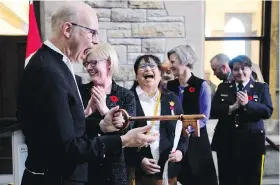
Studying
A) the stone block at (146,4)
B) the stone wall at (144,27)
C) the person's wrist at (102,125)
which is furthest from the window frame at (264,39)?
the person's wrist at (102,125)

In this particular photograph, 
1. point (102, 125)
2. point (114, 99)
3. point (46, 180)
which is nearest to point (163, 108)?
point (114, 99)

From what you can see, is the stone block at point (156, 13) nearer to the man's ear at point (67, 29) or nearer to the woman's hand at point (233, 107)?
the woman's hand at point (233, 107)

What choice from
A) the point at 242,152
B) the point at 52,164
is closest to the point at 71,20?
the point at 52,164

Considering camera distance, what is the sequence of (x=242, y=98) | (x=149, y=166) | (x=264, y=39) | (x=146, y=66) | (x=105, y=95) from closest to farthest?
1. (x=105, y=95)
2. (x=149, y=166)
3. (x=146, y=66)
4. (x=242, y=98)
5. (x=264, y=39)

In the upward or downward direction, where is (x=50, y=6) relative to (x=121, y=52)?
upward

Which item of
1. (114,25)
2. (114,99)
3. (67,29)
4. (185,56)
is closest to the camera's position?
(67,29)

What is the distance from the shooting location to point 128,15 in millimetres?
5184

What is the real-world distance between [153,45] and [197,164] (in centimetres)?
181

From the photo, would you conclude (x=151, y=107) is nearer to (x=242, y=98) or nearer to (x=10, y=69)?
(x=242, y=98)

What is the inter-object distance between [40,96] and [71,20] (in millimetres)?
364

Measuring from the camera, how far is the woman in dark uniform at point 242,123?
13.2 ft

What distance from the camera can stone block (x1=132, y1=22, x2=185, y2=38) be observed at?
521 cm

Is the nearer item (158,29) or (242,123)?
(242,123)

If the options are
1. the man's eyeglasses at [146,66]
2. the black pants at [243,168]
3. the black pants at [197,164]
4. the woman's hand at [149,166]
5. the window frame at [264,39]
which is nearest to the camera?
the woman's hand at [149,166]
